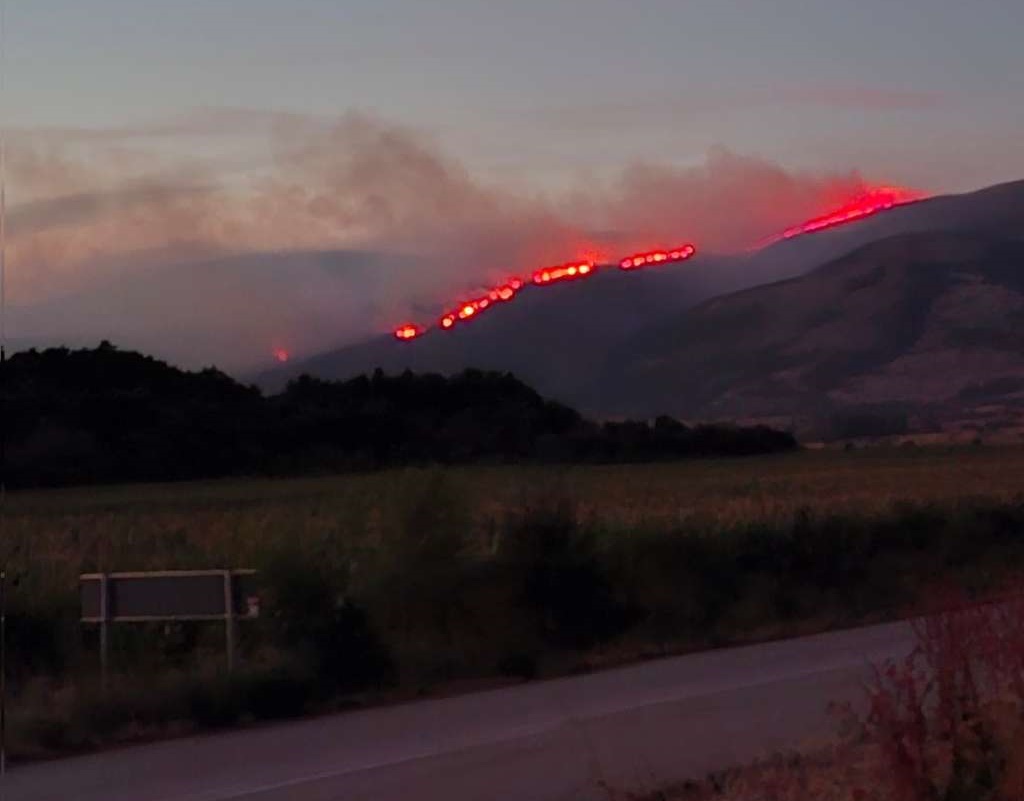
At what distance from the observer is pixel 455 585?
23359 mm

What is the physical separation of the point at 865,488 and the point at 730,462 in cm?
2888

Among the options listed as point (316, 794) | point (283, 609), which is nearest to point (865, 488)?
point (283, 609)

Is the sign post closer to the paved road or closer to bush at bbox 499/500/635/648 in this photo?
the paved road

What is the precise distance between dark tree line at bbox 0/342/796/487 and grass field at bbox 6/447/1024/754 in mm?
34266

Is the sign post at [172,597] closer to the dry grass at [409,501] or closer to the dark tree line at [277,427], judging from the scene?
the dry grass at [409,501]

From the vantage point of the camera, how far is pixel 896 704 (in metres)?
9.87

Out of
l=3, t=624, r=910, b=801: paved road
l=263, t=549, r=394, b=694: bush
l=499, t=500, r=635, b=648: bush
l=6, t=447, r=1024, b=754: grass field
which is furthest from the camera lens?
l=499, t=500, r=635, b=648: bush

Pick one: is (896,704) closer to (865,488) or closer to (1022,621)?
(1022,621)

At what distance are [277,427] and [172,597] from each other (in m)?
62.2

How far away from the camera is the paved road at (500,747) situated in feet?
43.0

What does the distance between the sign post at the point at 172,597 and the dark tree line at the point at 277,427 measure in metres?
47.9

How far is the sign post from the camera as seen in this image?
19172 millimetres

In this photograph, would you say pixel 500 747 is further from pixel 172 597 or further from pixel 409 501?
pixel 409 501

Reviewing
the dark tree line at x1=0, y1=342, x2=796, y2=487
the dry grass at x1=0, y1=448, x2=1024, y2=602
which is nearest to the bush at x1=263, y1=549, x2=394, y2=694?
the dry grass at x1=0, y1=448, x2=1024, y2=602
